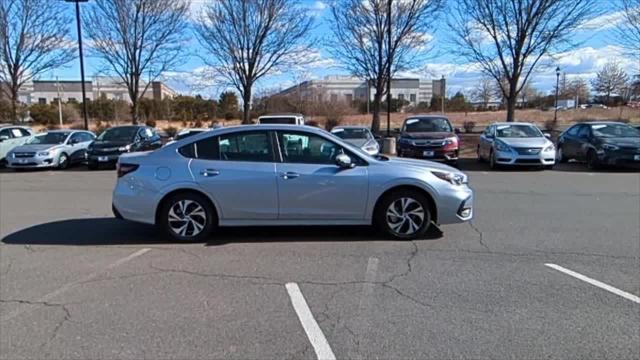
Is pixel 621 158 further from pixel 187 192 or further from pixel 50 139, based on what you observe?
pixel 50 139

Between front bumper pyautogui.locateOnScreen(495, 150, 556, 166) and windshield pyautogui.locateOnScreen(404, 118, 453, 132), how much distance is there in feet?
7.00

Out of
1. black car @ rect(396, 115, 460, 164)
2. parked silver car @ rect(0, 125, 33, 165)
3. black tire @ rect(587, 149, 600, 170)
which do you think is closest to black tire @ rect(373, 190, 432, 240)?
black car @ rect(396, 115, 460, 164)

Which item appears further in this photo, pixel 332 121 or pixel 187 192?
pixel 332 121

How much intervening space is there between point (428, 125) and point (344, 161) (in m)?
10.6

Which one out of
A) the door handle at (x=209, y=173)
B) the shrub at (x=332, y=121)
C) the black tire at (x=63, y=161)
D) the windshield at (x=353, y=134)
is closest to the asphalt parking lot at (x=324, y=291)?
the door handle at (x=209, y=173)

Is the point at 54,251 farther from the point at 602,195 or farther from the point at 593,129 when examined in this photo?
the point at 593,129

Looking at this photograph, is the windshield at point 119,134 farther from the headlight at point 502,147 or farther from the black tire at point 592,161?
the black tire at point 592,161

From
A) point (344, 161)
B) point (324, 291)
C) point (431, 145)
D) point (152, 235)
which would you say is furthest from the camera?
point (431, 145)

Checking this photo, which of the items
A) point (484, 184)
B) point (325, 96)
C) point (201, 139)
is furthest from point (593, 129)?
point (325, 96)

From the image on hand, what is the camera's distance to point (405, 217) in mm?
6082

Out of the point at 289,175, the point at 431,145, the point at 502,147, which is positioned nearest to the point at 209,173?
Answer: the point at 289,175

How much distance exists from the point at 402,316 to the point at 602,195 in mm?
7990

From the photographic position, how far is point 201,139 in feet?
20.0

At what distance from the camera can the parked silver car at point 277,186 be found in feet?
19.4
